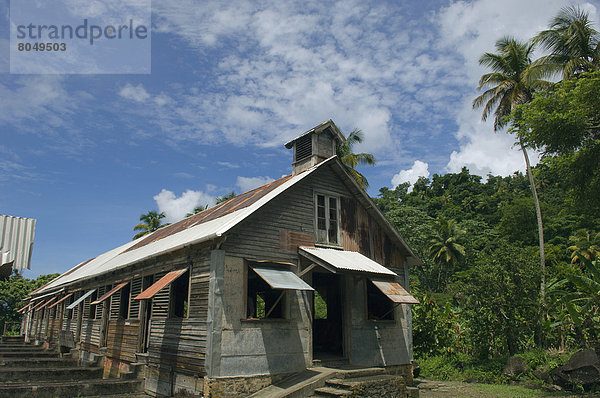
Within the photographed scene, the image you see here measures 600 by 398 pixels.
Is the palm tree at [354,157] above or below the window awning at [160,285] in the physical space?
above

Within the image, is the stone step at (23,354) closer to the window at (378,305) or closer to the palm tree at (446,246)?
the window at (378,305)

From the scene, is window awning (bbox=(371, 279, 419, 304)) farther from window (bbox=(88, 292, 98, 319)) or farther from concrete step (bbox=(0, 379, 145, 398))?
window (bbox=(88, 292, 98, 319))

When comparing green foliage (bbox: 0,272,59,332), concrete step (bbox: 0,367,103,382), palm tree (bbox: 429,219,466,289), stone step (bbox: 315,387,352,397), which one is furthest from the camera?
palm tree (bbox: 429,219,466,289)

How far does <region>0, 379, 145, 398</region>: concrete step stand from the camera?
11.1 m

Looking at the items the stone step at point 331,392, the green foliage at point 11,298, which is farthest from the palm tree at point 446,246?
the green foliage at point 11,298

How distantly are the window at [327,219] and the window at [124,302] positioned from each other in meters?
8.03

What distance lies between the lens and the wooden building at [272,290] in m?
11.3

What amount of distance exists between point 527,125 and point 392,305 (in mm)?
10353

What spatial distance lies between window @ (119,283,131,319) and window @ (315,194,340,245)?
8029mm

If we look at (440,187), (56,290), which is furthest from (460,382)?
(440,187)

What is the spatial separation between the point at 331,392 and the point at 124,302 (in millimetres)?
10246

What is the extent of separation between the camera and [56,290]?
25.8 meters

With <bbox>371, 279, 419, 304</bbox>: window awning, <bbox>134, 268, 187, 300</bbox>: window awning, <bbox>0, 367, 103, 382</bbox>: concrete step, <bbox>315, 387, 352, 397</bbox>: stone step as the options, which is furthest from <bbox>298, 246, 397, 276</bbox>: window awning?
<bbox>0, 367, 103, 382</bbox>: concrete step

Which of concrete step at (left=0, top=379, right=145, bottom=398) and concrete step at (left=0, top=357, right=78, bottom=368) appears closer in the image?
concrete step at (left=0, top=379, right=145, bottom=398)
